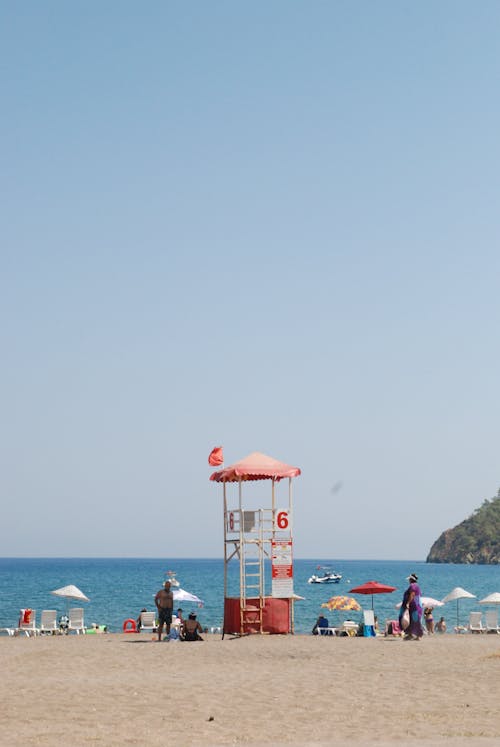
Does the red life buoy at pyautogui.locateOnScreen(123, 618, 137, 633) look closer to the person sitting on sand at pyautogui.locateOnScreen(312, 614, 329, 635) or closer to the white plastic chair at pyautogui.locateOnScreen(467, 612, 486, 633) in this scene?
the person sitting on sand at pyautogui.locateOnScreen(312, 614, 329, 635)

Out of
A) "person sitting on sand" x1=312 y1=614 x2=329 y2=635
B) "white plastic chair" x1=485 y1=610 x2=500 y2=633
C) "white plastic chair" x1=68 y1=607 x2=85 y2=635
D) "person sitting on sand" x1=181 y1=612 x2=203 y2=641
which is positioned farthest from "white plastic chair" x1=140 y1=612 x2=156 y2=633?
"white plastic chair" x1=485 y1=610 x2=500 y2=633

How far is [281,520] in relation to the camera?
25234 mm

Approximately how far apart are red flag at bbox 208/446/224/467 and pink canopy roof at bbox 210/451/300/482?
3.89 feet

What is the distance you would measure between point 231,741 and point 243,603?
584 inches

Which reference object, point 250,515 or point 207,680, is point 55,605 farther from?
point 207,680

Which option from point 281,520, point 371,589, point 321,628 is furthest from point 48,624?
point 281,520

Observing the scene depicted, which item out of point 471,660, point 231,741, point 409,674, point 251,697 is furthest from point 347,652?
point 231,741

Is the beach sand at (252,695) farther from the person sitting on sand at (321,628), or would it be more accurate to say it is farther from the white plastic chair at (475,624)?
the white plastic chair at (475,624)

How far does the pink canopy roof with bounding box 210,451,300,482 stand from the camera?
82.8ft

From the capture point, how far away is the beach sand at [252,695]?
1048 centimetres

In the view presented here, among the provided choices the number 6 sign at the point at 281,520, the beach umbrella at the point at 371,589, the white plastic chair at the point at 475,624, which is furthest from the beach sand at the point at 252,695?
the white plastic chair at the point at 475,624

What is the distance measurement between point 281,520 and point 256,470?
54.8 inches

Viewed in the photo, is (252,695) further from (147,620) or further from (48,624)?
(48,624)

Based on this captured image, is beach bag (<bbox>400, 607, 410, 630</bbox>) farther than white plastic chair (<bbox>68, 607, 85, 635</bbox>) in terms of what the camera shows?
No
